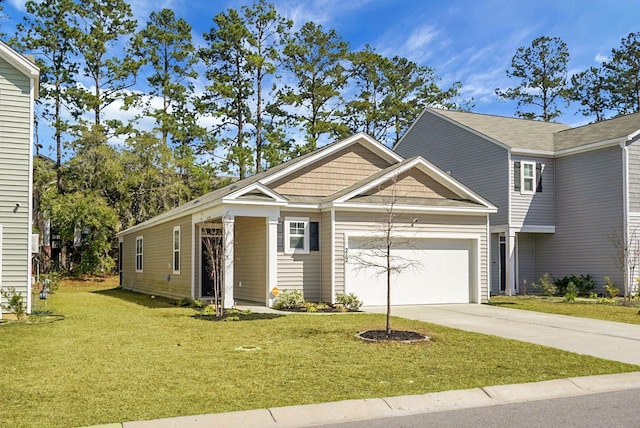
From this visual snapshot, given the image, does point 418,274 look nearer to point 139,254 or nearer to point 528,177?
point 528,177

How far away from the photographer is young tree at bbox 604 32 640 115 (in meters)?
43.5

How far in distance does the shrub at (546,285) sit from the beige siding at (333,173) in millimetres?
7938

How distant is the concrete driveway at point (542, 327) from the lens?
10.3m

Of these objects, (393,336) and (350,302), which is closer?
(393,336)

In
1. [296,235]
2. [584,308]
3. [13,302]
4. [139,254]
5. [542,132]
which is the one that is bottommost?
[584,308]

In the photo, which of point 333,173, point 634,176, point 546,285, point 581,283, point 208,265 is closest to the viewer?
point 333,173

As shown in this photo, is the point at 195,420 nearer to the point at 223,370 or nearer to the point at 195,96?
the point at 223,370

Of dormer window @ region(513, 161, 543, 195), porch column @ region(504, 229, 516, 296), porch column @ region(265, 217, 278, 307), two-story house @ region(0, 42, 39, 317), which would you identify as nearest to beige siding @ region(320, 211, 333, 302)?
porch column @ region(265, 217, 278, 307)

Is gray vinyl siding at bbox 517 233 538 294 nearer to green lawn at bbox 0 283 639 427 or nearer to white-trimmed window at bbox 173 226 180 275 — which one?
green lawn at bbox 0 283 639 427

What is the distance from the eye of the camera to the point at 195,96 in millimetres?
39594

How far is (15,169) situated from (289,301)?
25.0 ft

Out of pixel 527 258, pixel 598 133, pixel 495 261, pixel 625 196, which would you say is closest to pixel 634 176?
pixel 625 196

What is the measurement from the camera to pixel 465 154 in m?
25.6

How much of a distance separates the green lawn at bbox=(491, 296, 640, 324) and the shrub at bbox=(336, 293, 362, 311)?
4.94m
